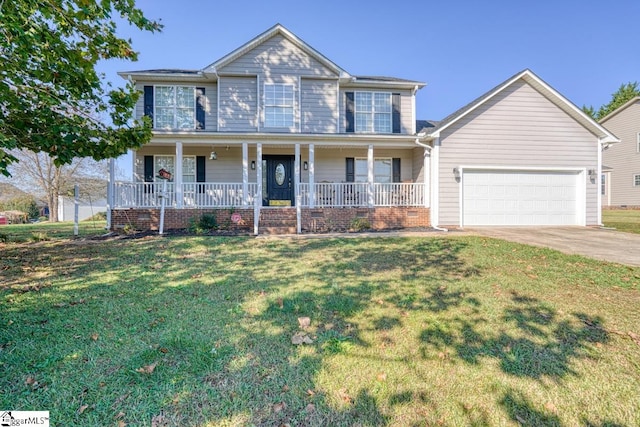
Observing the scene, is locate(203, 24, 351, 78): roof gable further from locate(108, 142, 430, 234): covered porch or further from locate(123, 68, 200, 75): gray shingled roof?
locate(108, 142, 430, 234): covered porch

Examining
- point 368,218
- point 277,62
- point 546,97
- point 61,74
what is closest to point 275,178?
point 368,218

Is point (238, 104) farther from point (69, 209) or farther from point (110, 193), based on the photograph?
point (69, 209)

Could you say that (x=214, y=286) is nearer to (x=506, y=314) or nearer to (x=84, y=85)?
(x=506, y=314)

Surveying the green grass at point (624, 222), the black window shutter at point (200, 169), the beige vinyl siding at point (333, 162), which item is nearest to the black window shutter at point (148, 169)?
the black window shutter at point (200, 169)

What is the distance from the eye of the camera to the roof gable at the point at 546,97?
36.1ft

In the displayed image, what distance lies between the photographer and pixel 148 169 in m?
12.4

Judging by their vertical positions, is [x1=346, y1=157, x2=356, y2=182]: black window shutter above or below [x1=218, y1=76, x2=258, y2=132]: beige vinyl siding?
below

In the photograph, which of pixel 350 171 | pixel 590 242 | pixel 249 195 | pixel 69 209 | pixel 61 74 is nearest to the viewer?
pixel 61 74

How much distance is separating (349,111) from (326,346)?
37.8ft

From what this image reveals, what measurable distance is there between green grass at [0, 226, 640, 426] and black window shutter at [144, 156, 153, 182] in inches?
304

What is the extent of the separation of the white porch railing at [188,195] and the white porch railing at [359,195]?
241 cm

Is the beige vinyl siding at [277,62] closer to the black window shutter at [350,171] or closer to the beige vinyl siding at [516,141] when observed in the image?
the black window shutter at [350,171]

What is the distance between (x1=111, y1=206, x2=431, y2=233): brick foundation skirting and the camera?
1061cm

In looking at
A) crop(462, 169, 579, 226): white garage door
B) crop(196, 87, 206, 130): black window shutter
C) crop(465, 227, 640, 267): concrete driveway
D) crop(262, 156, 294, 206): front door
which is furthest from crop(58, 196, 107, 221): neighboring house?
crop(465, 227, 640, 267): concrete driveway
